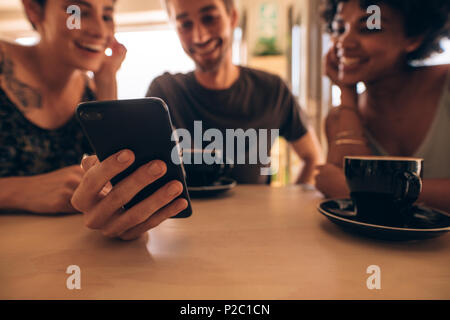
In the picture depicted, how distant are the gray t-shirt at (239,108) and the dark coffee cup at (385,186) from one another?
2.62ft

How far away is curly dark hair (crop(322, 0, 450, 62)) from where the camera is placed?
0.79m

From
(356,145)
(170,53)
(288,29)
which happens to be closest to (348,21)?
(356,145)

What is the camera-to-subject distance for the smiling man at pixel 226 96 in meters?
1.14

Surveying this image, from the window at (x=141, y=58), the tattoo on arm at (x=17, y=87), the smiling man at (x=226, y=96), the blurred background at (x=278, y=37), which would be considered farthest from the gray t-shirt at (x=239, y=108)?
the blurred background at (x=278, y=37)

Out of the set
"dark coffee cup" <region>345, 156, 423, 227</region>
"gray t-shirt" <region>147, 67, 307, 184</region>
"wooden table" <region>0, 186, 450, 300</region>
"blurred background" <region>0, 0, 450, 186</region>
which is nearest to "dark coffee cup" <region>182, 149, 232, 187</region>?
"wooden table" <region>0, 186, 450, 300</region>

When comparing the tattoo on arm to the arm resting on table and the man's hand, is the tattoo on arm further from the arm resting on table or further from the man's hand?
the arm resting on table

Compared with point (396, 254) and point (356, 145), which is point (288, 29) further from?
point (396, 254)

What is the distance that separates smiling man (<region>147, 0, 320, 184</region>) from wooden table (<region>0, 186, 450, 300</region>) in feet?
2.67

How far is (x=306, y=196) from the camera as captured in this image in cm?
67

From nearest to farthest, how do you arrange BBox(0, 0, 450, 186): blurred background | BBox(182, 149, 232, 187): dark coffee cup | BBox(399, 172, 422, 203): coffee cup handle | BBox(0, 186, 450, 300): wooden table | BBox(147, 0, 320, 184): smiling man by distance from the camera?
BBox(0, 186, 450, 300): wooden table < BBox(399, 172, 422, 203): coffee cup handle < BBox(182, 149, 232, 187): dark coffee cup < BBox(147, 0, 320, 184): smiling man < BBox(0, 0, 450, 186): blurred background

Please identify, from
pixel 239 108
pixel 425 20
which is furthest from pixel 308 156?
pixel 425 20

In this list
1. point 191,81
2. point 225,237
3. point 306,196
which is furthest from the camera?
point 191,81

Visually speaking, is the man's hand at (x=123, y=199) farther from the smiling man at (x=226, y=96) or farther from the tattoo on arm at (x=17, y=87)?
the smiling man at (x=226, y=96)
